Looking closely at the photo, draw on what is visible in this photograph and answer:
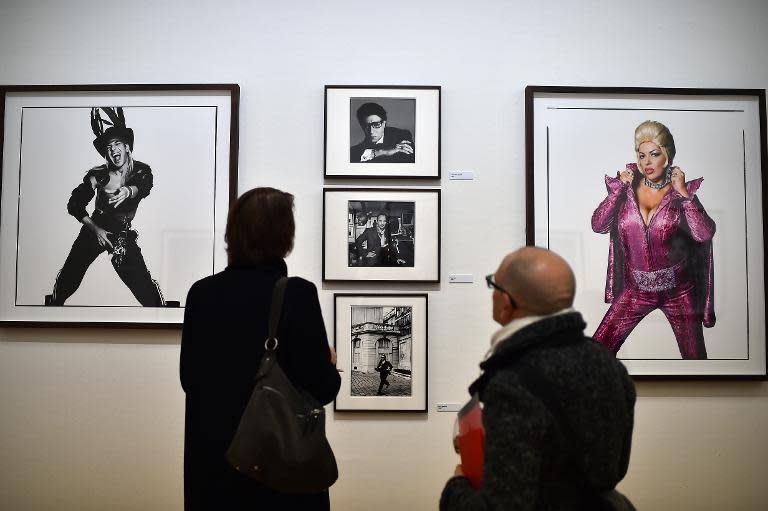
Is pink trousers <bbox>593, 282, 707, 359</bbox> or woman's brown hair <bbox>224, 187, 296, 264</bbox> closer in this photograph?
woman's brown hair <bbox>224, 187, 296, 264</bbox>

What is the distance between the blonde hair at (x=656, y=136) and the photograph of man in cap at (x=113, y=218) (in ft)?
9.33

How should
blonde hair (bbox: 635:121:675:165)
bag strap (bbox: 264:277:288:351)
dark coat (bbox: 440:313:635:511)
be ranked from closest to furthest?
dark coat (bbox: 440:313:635:511) < bag strap (bbox: 264:277:288:351) < blonde hair (bbox: 635:121:675:165)

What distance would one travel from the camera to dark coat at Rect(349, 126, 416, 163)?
2.94m

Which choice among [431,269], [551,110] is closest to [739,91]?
[551,110]

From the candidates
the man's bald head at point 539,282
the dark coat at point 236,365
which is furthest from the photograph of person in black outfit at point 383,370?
the man's bald head at point 539,282

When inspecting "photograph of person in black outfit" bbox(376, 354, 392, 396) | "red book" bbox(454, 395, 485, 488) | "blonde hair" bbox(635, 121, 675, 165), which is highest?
"blonde hair" bbox(635, 121, 675, 165)

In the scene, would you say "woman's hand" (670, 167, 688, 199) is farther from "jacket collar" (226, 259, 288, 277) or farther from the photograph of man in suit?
"jacket collar" (226, 259, 288, 277)

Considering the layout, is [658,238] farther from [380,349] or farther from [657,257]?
[380,349]

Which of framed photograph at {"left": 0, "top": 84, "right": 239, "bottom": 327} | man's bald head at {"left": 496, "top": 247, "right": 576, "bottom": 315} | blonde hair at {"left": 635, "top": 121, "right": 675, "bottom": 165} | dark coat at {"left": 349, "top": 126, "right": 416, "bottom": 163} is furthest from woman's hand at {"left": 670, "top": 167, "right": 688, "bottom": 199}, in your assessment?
framed photograph at {"left": 0, "top": 84, "right": 239, "bottom": 327}

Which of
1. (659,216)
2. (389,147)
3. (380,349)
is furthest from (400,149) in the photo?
(659,216)

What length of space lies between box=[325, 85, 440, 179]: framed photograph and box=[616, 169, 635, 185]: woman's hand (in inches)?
41.6

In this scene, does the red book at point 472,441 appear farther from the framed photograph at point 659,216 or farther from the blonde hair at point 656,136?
the blonde hair at point 656,136

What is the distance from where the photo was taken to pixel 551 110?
298 centimetres

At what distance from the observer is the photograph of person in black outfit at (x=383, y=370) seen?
2.89m
